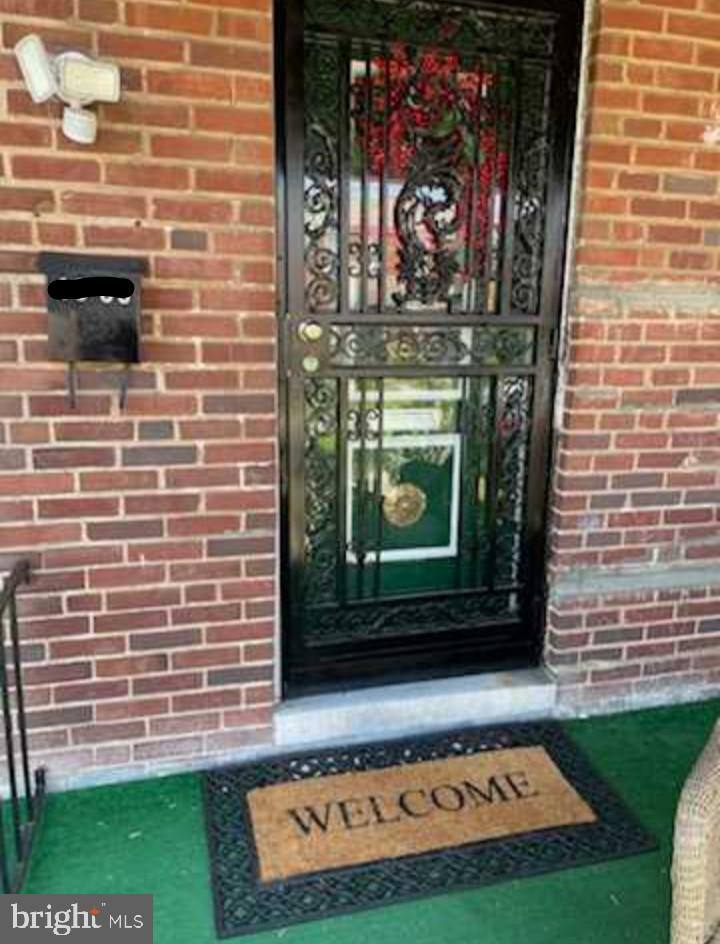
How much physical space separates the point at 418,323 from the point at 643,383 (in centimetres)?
75

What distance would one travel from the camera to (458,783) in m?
2.09

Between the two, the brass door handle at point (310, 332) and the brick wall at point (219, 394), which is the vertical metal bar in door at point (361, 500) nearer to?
the brass door handle at point (310, 332)

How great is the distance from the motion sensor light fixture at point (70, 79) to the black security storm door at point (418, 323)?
1.57 feet

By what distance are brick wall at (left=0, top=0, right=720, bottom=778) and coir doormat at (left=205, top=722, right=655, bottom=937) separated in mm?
240

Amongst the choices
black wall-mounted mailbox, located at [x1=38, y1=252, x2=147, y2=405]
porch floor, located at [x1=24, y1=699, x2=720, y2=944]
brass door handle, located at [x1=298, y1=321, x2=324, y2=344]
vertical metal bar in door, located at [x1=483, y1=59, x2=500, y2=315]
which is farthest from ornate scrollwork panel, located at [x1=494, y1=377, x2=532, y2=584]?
black wall-mounted mailbox, located at [x1=38, y1=252, x2=147, y2=405]

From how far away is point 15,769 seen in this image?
6.19ft

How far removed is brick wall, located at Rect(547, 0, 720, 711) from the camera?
Answer: 211 centimetres

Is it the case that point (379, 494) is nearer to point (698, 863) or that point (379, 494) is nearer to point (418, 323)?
point (418, 323)

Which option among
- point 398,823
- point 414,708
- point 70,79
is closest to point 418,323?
point 70,79

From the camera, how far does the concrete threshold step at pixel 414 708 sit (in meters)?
2.21

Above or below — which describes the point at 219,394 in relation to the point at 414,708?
above

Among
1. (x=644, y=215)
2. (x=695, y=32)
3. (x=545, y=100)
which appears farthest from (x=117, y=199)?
A: (x=695, y=32)

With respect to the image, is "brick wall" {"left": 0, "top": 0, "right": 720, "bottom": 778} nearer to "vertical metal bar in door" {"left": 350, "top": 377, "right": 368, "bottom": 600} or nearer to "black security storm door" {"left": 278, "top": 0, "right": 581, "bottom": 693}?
"black security storm door" {"left": 278, "top": 0, "right": 581, "bottom": 693}

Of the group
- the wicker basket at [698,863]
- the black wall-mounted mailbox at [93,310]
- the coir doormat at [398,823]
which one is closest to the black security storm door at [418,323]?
the coir doormat at [398,823]
